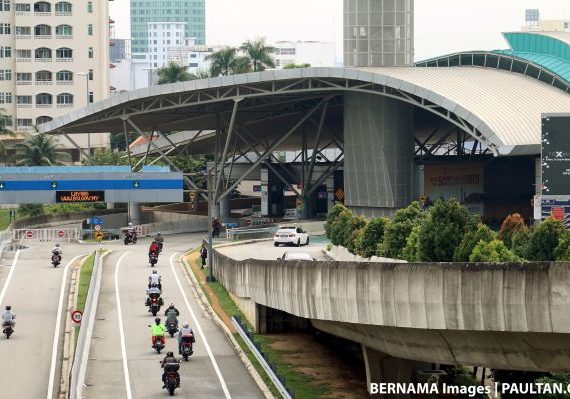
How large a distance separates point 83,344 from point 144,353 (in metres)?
2.99

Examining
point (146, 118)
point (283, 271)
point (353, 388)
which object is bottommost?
point (353, 388)

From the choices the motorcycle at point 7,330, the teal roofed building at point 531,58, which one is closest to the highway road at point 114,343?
the motorcycle at point 7,330

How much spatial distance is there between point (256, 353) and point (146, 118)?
227 ft

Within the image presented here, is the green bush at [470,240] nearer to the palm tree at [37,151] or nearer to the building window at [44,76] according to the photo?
the palm tree at [37,151]

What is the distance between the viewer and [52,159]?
13662cm

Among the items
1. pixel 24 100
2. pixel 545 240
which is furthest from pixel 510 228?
pixel 24 100

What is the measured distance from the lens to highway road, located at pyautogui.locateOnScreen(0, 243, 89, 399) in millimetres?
41875

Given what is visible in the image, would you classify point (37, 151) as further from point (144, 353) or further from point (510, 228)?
point (144, 353)

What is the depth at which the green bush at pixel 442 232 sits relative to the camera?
51344 mm

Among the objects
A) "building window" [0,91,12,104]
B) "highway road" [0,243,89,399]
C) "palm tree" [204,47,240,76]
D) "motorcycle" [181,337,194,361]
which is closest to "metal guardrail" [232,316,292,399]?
"motorcycle" [181,337,194,361]

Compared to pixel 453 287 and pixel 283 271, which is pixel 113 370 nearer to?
pixel 283 271

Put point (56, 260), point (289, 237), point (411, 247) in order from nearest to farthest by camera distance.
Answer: point (411, 247) < point (56, 260) < point (289, 237)

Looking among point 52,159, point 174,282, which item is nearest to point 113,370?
point 174,282

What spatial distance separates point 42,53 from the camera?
168250 mm
